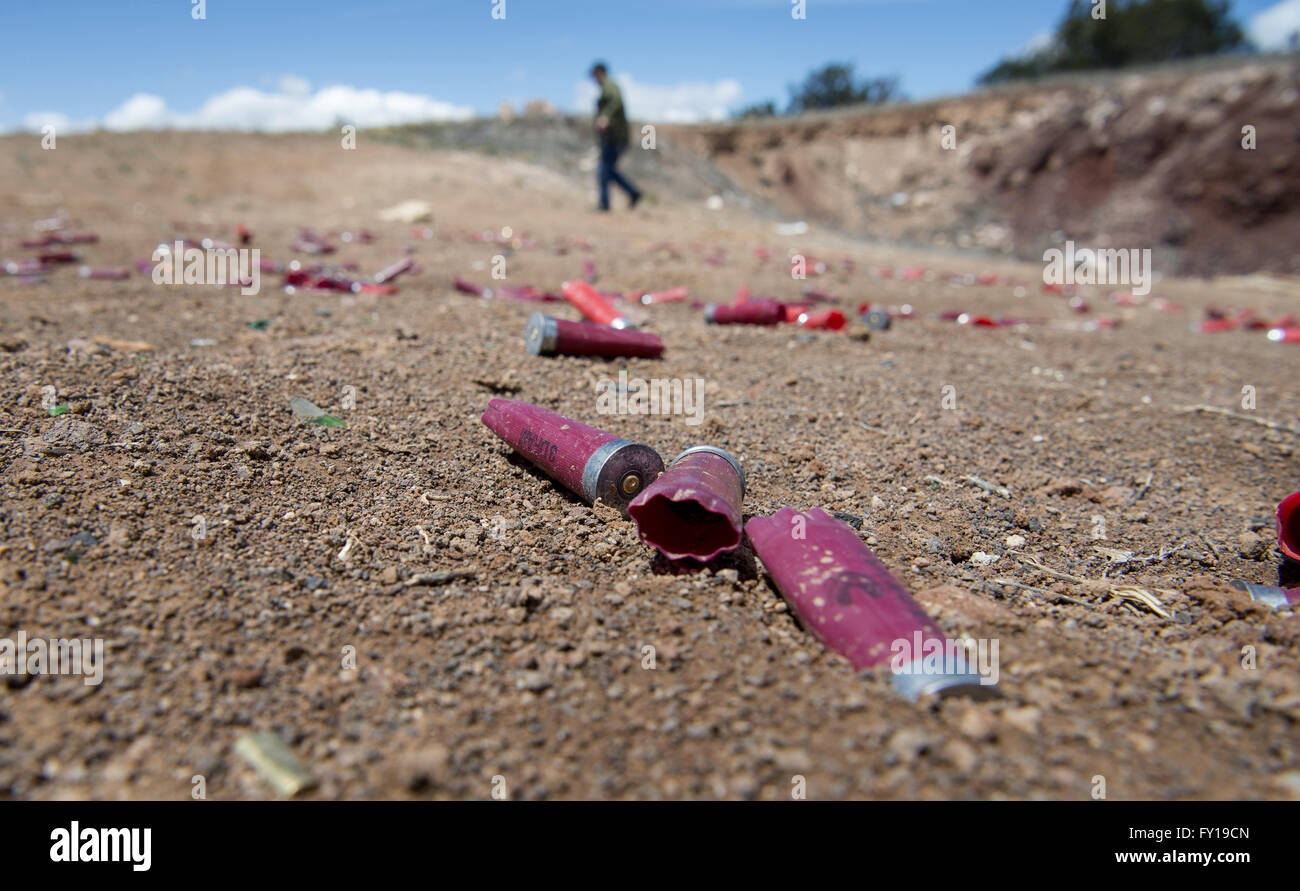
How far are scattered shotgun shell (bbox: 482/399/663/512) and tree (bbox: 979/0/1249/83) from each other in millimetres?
37818

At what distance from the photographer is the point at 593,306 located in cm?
504

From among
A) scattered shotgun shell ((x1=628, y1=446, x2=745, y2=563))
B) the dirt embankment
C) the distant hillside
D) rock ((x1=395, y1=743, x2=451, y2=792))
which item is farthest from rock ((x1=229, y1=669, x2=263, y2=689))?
the dirt embankment

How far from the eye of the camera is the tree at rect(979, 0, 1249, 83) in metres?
33.5

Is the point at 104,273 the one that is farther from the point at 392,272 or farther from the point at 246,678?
the point at 246,678

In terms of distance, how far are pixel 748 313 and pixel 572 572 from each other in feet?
11.0

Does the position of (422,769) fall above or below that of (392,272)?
below

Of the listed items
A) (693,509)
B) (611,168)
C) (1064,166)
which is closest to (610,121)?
(611,168)

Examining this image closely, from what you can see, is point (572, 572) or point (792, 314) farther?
point (792, 314)

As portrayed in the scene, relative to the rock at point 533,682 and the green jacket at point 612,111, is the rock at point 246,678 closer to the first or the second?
the rock at point 533,682

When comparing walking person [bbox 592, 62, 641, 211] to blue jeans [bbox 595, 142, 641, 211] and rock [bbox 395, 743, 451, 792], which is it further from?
rock [bbox 395, 743, 451, 792]

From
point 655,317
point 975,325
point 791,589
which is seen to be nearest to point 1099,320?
point 975,325
